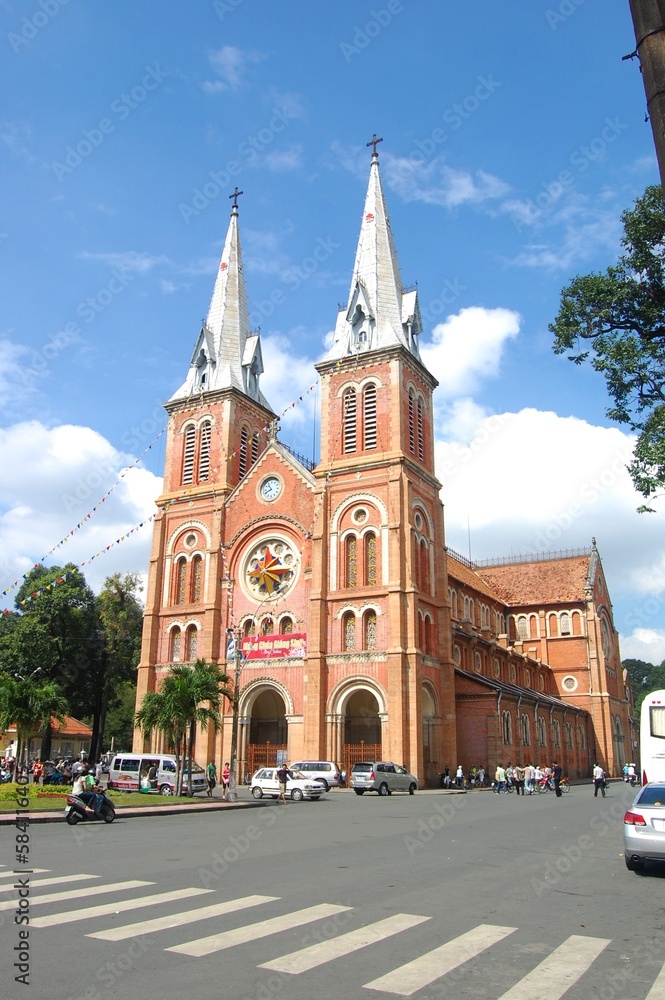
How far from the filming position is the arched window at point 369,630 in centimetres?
4156

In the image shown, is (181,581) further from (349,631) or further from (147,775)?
(147,775)

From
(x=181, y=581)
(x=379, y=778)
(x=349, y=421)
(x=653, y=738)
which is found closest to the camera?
(x=653, y=738)

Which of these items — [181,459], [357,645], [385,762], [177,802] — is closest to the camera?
[177,802]

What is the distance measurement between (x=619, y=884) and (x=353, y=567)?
3184cm

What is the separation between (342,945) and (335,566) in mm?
35915

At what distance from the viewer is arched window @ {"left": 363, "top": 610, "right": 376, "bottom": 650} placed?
136 ft

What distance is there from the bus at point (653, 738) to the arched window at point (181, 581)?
32.9 metres

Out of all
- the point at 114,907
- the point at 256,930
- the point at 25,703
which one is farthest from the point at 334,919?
Answer: the point at 25,703

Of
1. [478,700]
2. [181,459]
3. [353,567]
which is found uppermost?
[181,459]

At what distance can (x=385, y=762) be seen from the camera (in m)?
36.0

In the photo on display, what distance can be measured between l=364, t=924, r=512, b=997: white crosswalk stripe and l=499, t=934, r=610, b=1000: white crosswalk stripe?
6.1 inches

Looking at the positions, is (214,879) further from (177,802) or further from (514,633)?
(514,633)

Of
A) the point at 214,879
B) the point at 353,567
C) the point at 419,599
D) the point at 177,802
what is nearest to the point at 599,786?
the point at 419,599

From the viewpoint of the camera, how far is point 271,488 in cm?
4794
